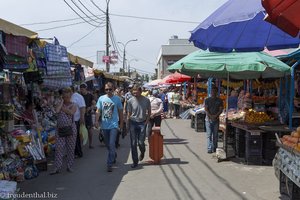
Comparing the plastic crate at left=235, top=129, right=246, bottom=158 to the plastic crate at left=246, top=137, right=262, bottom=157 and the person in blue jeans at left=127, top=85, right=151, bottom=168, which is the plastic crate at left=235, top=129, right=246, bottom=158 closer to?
the plastic crate at left=246, top=137, right=262, bottom=157

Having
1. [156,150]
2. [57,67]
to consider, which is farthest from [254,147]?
[57,67]

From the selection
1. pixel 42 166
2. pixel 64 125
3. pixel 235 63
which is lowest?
pixel 42 166

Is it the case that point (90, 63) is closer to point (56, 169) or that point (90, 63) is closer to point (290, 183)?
point (56, 169)

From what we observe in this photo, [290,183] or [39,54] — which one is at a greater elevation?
[39,54]

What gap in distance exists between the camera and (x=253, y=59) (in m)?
10.5

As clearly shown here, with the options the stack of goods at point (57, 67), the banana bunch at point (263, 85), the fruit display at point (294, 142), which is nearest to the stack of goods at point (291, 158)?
the fruit display at point (294, 142)

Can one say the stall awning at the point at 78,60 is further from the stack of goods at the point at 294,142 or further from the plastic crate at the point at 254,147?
the stack of goods at the point at 294,142

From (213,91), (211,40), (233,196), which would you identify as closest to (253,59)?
(213,91)

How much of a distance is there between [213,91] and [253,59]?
1717mm

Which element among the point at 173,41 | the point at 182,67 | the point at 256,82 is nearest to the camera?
the point at 182,67

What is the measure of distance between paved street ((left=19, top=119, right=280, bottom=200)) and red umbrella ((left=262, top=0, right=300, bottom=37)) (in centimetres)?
309

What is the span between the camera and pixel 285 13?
4.99 meters

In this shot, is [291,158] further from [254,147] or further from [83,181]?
[83,181]

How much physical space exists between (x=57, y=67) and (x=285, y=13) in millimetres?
6527
